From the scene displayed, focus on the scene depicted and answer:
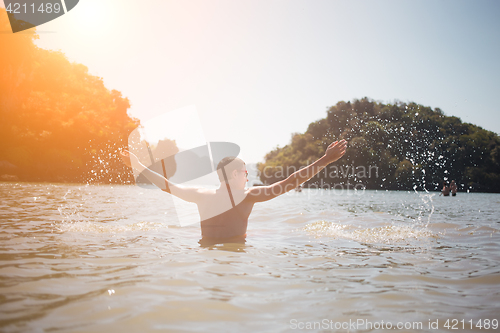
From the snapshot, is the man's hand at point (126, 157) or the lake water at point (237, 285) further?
the man's hand at point (126, 157)

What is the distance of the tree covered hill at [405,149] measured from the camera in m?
53.3

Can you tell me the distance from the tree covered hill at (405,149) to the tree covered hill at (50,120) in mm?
33501

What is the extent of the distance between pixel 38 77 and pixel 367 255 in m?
41.1

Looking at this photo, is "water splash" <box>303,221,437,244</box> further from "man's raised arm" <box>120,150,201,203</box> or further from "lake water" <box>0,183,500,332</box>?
"man's raised arm" <box>120,150,201,203</box>

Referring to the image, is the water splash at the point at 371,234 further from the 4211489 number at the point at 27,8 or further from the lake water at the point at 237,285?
the 4211489 number at the point at 27,8

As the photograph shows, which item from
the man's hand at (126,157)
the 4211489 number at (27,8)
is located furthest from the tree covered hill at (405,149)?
the man's hand at (126,157)

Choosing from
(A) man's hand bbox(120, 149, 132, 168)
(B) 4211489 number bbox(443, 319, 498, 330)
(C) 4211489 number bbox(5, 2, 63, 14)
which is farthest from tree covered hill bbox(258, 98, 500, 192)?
(B) 4211489 number bbox(443, 319, 498, 330)

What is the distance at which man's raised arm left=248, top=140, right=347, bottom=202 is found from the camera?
4.23 m

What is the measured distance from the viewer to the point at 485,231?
759cm

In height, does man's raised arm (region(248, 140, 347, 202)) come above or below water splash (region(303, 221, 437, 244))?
above

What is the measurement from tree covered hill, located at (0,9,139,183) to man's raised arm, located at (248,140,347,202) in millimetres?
29408

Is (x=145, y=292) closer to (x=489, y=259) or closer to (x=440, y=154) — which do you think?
(x=489, y=259)

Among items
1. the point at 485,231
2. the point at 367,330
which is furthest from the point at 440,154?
the point at 367,330

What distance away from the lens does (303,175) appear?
4367mm
